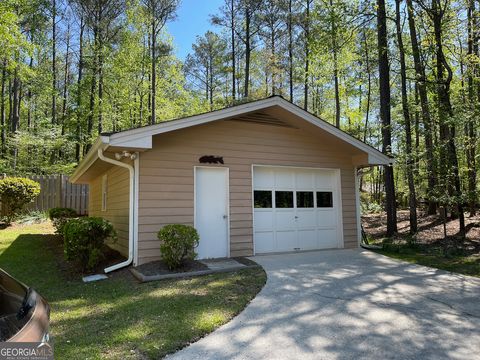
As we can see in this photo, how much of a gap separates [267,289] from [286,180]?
3848 mm

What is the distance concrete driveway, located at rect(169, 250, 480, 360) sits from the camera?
3.28m

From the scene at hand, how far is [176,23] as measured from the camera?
19.9m

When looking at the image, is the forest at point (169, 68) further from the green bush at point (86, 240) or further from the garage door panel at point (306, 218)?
the green bush at point (86, 240)

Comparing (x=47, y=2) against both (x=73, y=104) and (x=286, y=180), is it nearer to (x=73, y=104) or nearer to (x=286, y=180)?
(x=73, y=104)

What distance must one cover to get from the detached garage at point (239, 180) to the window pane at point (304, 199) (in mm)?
26

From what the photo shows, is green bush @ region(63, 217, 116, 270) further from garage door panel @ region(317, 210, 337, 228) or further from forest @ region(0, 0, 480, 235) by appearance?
forest @ region(0, 0, 480, 235)

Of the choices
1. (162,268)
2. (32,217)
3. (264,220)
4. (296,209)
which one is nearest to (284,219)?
(296,209)

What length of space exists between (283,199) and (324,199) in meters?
1.27

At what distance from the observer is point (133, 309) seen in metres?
4.46


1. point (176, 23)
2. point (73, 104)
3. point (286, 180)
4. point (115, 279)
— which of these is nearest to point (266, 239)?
point (286, 180)

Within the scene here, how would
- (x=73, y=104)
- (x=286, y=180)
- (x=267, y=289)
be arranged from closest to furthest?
(x=267, y=289)
(x=286, y=180)
(x=73, y=104)

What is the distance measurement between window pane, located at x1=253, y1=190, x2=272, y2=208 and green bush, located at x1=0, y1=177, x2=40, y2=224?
9.42 m

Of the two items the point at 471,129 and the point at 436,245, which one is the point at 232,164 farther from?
the point at 471,129

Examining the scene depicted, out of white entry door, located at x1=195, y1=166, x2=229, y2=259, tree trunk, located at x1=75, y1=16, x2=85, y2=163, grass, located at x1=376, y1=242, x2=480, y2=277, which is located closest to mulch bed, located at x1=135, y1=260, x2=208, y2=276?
white entry door, located at x1=195, y1=166, x2=229, y2=259
